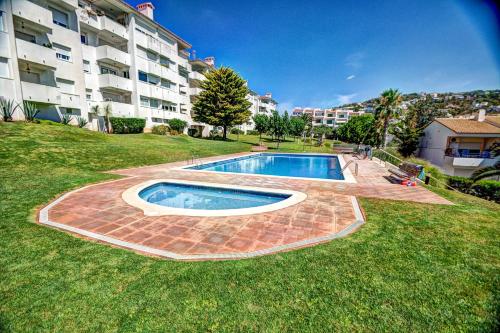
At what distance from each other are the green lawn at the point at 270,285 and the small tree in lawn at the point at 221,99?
28.5 m

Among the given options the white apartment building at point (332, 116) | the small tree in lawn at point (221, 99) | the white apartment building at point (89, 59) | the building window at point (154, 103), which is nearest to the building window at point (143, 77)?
the white apartment building at point (89, 59)

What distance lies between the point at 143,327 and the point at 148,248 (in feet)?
6.15

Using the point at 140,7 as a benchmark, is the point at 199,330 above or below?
below

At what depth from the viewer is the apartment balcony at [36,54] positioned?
16516 mm

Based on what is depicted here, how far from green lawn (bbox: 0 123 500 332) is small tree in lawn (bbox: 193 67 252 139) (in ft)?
93.4

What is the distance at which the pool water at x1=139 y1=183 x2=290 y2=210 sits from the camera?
808 cm

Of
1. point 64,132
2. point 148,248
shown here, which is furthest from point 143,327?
point 64,132

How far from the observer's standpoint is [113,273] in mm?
3305

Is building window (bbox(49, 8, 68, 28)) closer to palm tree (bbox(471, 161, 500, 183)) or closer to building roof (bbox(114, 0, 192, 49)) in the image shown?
building roof (bbox(114, 0, 192, 49))

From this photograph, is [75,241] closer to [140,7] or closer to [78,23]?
[78,23]

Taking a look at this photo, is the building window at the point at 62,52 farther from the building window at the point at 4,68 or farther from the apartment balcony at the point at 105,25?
the building window at the point at 4,68

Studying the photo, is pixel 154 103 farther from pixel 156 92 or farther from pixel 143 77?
pixel 143 77

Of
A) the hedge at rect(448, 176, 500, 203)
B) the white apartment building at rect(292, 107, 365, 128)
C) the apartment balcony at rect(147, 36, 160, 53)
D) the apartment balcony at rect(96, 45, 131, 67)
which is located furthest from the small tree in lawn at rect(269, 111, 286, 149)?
the white apartment building at rect(292, 107, 365, 128)

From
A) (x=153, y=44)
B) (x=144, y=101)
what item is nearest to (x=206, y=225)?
(x=144, y=101)
